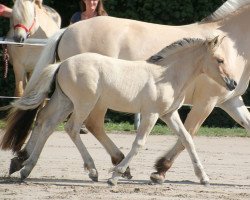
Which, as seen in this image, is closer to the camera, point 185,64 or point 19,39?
point 185,64

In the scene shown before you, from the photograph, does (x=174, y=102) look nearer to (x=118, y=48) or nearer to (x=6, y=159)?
(x=118, y=48)

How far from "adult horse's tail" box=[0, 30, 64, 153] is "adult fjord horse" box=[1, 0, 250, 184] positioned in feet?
0.05

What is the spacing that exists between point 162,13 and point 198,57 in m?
7.60

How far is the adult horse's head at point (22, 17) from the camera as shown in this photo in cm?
1315

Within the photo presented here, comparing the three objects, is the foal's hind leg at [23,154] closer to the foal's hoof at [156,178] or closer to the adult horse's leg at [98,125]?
the adult horse's leg at [98,125]

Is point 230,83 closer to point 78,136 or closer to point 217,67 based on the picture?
point 217,67

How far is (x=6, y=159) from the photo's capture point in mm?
10930

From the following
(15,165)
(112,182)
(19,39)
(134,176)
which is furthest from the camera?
(19,39)

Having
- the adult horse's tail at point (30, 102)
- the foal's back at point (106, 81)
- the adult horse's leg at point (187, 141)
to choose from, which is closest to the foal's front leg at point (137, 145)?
the foal's back at point (106, 81)

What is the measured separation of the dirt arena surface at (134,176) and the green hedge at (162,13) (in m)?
3.61

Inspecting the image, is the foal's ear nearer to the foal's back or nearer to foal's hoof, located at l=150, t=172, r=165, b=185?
the foal's back

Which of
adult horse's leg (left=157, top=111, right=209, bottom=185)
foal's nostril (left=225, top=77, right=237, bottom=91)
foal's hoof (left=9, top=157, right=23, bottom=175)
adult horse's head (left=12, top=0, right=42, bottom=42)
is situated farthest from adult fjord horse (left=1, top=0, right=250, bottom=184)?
adult horse's head (left=12, top=0, right=42, bottom=42)

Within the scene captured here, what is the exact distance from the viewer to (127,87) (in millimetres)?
9141

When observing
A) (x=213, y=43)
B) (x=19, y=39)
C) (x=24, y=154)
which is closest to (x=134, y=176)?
(x=24, y=154)
